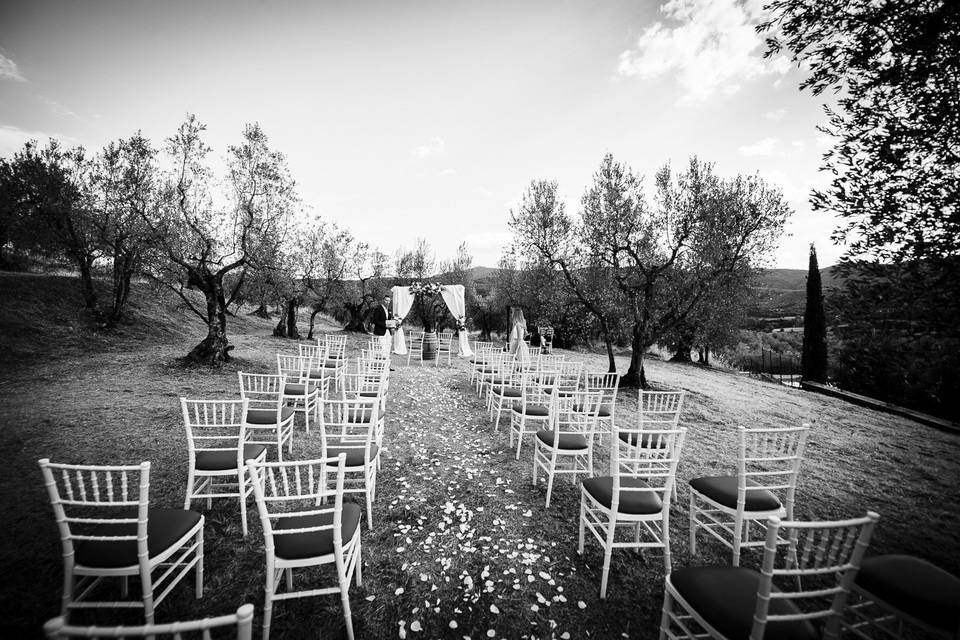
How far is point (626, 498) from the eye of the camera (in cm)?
298

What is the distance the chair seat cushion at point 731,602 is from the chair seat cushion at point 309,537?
228cm

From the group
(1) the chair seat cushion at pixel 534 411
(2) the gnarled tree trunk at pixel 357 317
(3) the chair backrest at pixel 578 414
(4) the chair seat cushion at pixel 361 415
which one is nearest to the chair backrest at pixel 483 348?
(1) the chair seat cushion at pixel 534 411

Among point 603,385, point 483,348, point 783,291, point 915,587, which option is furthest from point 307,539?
point 783,291

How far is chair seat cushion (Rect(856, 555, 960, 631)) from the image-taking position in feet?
6.34

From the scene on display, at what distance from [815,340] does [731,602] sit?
20549mm

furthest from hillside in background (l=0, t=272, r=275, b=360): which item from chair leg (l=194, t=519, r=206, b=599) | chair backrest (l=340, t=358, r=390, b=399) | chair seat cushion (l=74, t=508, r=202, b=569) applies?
chair leg (l=194, t=519, r=206, b=599)

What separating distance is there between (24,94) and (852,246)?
851 inches

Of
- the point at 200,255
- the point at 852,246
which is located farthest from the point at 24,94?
the point at 852,246

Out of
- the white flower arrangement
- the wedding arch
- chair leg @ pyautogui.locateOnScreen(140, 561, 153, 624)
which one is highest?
the white flower arrangement

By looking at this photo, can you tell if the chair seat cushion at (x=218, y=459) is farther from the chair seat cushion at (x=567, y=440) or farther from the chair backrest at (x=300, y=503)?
the chair seat cushion at (x=567, y=440)

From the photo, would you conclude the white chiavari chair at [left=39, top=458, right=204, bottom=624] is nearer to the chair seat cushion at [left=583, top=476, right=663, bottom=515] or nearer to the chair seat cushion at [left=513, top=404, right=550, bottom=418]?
the chair seat cushion at [left=583, top=476, right=663, bottom=515]

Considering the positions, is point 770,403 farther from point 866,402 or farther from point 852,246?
point 852,246

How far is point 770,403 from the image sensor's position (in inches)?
389

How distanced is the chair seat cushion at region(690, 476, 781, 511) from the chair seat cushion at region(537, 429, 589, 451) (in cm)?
119
